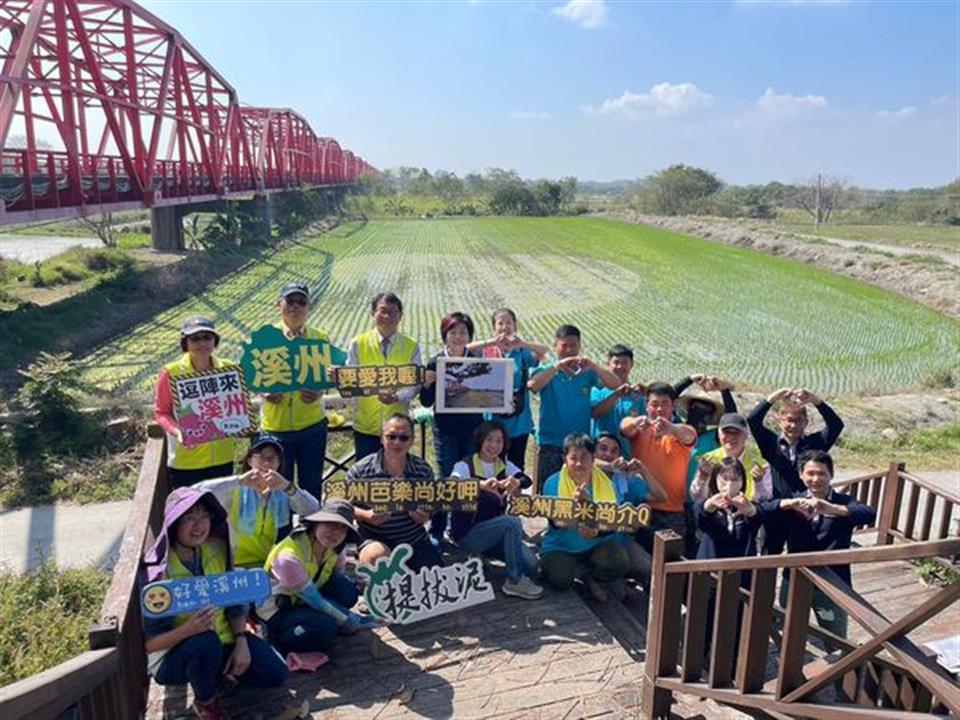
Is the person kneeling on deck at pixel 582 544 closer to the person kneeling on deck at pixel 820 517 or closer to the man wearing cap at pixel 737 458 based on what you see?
the man wearing cap at pixel 737 458

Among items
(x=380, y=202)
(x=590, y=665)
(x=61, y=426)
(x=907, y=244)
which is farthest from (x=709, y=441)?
(x=380, y=202)

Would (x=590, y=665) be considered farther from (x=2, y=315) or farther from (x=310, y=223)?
(x=310, y=223)

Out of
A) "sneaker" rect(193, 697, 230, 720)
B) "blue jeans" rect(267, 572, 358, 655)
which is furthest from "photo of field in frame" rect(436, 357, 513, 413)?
"sneaker" rect(193, 697, 230, 720)

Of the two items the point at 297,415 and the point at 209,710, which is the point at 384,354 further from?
the point at 209,710

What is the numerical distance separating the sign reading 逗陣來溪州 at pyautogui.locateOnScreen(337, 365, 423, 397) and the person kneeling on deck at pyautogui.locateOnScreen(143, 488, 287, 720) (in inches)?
59.7

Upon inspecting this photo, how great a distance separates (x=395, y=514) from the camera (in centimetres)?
454

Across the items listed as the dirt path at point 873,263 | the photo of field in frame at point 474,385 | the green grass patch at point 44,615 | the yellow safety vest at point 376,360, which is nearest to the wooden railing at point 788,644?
the photo of field in frame at point 474,385

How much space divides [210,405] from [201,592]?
143cm

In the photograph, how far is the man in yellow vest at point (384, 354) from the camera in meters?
5.07

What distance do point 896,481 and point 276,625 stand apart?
5.01 metres

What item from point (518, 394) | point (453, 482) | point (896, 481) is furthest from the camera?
point (896, 481)

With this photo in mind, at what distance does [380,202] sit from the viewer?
73562 mm

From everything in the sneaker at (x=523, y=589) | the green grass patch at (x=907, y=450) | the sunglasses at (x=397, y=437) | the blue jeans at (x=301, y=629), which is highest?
the sunglasses at (x=397, y=437)

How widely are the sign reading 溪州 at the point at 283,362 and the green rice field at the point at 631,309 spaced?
709 centimetres
